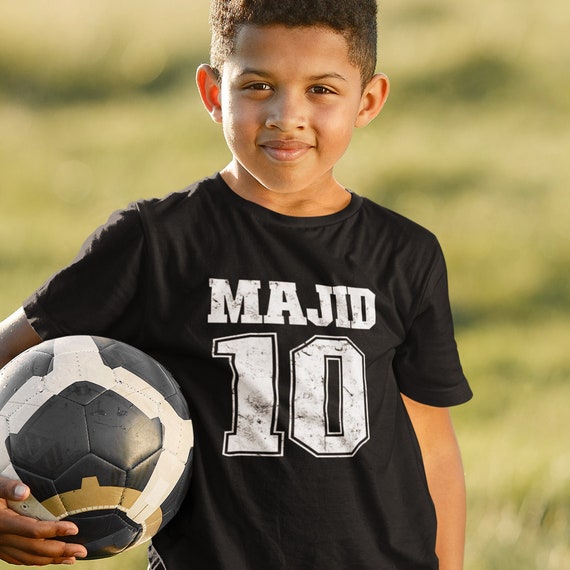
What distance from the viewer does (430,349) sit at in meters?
3.40

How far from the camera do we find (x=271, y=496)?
306 cm

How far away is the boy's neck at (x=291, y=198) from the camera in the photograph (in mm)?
3246

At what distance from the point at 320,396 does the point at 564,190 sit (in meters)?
8.32

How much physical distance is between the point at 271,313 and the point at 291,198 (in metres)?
0.35

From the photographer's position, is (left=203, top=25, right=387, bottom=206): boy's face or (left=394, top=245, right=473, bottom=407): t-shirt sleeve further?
(left=394, top=245, right=473, bottom=407): t-shirt sleeve

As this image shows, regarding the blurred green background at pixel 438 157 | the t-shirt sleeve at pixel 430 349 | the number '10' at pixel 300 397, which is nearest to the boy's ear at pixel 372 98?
the t-shirt sleeve at pixel 430 349

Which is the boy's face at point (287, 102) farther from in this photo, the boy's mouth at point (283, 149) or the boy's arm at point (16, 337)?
the boy's arm at point (16, 337)

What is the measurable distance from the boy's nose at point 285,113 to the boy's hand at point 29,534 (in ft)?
3.54

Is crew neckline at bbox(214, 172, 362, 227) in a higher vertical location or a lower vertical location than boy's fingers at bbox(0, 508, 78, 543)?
higher

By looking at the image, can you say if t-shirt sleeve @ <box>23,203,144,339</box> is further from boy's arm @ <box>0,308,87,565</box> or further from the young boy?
boy's arm @ <box>0,308,87,565</box>

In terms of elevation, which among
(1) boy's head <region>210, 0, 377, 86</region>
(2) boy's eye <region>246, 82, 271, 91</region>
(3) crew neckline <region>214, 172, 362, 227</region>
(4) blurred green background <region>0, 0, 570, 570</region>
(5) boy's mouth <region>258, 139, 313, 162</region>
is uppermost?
(4) blurred green background <region>0, 0, 570, 570</region>

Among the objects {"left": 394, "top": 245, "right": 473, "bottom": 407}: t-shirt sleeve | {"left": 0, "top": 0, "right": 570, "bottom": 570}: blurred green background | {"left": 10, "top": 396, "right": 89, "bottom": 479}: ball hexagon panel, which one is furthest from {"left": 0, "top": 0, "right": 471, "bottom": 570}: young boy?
{"left": 0, "top": 0, "right": 570, "bottom": 570}: blurred green background

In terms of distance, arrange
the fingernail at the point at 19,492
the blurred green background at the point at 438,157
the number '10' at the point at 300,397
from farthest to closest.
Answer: the blurred green background at the point at 438,157 < the number '10' at the point at 300,397 < the fingernail at the point at 19,492

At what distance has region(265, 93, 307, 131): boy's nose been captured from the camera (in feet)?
10.00
